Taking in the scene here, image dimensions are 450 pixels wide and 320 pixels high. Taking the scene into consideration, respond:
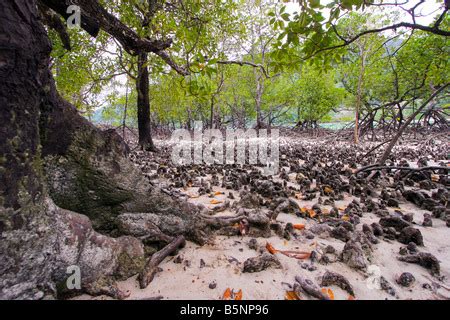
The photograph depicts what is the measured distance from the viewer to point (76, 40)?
7.43 metres

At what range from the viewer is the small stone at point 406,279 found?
1613mm

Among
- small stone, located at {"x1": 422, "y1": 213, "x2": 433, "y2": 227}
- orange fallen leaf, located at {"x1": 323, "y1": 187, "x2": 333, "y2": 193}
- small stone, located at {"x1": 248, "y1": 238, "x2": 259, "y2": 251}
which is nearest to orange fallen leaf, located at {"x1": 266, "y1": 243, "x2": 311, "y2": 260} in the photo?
small stone, located at {"x1": 248, "y1": 238, "x2": 259, "y2": 251}

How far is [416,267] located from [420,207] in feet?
5.56

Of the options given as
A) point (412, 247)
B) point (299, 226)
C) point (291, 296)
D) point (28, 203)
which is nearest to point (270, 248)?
point (291, 296)

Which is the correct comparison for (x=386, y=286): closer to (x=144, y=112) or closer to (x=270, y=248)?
(x=270, y=248)

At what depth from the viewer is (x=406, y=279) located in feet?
5.33

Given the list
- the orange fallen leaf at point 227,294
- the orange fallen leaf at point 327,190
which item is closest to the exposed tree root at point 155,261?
the orange fallen leaf at point 227,294

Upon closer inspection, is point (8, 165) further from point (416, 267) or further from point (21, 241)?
point (416, 267)

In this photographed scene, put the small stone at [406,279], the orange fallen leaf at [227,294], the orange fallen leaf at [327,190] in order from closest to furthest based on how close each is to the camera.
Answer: the orange fallen leaf at [227,294]
the small stone at [406,279]
the orange fallen leaf at [327,190]

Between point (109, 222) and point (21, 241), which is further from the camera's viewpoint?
point (109, 222)

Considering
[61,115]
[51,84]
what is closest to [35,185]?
[61,115]

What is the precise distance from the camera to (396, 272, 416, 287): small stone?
1613 millimetres

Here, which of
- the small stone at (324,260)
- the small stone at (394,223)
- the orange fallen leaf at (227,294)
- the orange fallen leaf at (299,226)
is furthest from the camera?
the orange fallen leaf at (299,226)

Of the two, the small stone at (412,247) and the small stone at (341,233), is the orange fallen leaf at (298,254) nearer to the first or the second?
the small stone at (341,233)
